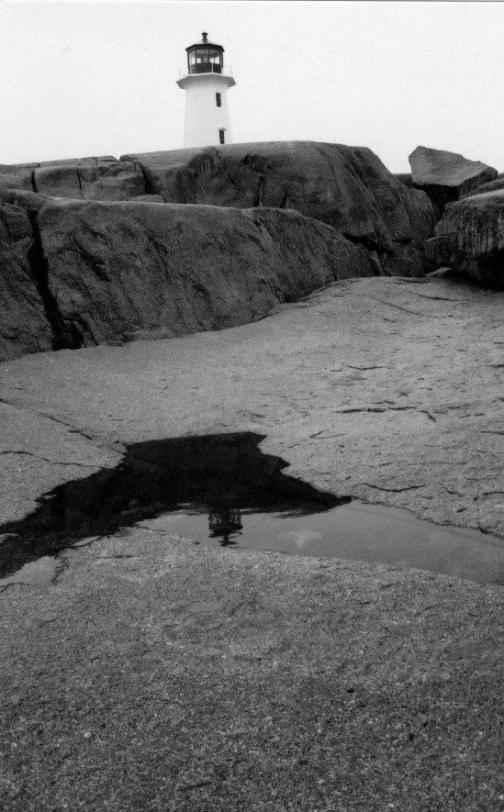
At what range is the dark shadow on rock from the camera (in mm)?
3146

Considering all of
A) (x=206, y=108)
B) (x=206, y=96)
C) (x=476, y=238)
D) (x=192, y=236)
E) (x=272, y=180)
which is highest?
(x=206, y=96)

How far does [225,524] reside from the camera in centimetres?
323

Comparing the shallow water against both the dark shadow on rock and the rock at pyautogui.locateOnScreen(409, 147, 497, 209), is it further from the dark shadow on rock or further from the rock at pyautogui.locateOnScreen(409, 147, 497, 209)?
the rock at pyautogui.locateOnScreen(409, 147, 497, 209)

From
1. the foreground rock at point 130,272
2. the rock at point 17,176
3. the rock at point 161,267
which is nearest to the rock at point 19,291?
the foreground rock at point 130,272

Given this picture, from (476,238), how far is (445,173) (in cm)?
420

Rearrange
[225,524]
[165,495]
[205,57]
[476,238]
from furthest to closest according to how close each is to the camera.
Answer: [205,57] → [476,238] → [165,495] → [225,524]

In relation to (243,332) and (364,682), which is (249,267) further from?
(364,682)

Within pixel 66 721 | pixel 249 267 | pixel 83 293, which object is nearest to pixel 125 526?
pixel 66 721

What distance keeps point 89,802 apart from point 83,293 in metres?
5.34

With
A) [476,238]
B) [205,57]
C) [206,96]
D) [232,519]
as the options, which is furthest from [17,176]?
[205,57]

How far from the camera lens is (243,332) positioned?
6.92m

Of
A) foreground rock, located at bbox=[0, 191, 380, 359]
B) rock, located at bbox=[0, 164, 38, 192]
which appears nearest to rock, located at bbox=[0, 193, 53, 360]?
foreground rock, located at bbox=[0, 191, 380, 359]

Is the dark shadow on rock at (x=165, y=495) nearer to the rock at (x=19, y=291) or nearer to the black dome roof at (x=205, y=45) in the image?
the rock at (x=19, y=291)

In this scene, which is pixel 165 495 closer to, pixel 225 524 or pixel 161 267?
pixel 225 524
